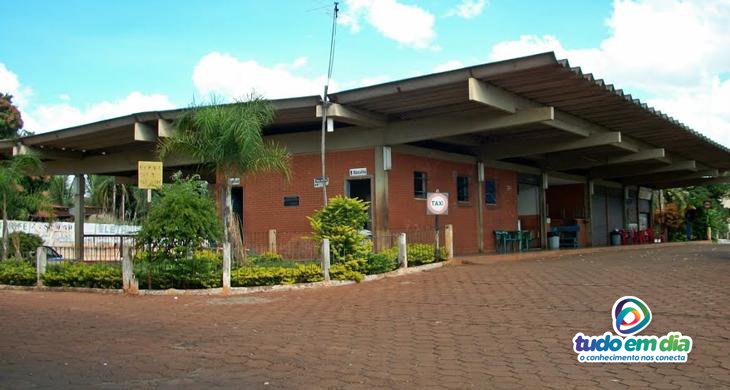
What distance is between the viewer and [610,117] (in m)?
19.4

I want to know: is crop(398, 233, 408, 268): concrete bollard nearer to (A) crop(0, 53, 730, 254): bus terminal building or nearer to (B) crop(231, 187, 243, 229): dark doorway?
(A) crop(0, 53, 730, 254): bus terminal building

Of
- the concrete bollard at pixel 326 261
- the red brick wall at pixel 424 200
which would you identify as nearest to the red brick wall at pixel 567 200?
the red brick wall at pixel 424 200

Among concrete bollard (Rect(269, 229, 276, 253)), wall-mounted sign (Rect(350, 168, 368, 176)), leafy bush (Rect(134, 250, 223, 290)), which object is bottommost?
leafy bush (Rect(134, 250, 223, 290))

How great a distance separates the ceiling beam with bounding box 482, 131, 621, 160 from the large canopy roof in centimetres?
3

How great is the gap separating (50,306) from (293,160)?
958cm

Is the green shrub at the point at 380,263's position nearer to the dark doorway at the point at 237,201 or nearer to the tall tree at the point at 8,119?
the dark doorway at the point at 237,201

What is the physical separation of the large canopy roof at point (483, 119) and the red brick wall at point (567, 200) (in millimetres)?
6275

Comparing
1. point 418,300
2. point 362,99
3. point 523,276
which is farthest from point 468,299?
point 362,99

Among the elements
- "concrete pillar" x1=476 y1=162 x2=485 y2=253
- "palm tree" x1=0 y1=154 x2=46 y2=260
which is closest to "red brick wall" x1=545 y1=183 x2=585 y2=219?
"concrete pillar" x1=476 y1=162 x2=485 y2=253

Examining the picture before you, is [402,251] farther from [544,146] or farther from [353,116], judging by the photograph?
[544,146]

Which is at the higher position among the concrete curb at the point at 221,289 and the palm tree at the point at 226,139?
the palm tree at the point at 226,139

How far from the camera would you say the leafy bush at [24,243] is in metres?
17.5

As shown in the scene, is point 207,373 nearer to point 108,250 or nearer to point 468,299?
point 468,299

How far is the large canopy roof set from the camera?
594 inches
